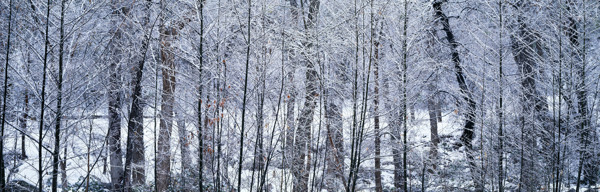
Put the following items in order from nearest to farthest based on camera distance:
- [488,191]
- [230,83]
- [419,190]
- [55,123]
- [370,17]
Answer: [55,123], [370,17], [230,83], [488,191], [419,190]

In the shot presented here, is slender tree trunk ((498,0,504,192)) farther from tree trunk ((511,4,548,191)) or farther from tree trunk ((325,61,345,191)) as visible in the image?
tree trunk ((325,61,345,191))

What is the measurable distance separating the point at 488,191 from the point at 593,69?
3434 millimetres

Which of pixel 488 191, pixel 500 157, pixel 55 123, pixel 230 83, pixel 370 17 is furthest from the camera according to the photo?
pixel 488 191

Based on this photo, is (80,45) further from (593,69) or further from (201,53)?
(593,69)

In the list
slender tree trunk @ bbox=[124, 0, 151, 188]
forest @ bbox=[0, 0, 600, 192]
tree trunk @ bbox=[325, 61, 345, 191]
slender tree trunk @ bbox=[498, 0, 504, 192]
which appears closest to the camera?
forest @ bbox=[0, 0, 600, 192]

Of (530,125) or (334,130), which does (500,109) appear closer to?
(530,125)

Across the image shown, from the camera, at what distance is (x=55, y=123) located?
19.4 ft

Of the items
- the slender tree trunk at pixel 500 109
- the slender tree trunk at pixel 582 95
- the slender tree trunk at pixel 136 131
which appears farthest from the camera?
the slender tree trunk at pixel 136 131

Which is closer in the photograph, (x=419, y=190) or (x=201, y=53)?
(x=201, y=53)

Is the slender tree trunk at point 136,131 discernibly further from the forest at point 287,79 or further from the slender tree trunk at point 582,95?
the slender tree trunk at point 582,95

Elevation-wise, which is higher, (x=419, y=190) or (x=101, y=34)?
(x=101, y=34)

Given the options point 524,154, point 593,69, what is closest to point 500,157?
point 524,154

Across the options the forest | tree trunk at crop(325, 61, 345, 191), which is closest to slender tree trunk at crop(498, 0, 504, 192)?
the forest

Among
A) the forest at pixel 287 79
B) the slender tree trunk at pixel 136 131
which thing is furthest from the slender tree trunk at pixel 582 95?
the slender tree trunk at pixel 136 131
